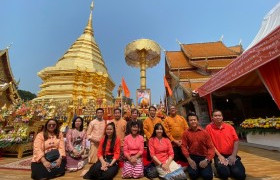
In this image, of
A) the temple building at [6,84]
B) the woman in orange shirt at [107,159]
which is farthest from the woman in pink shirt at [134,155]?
the temple building at [6,84]

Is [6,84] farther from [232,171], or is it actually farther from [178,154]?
[232,171]

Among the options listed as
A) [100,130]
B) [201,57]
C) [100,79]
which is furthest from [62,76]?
[100,130]

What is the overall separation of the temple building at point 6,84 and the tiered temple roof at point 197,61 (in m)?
11.7

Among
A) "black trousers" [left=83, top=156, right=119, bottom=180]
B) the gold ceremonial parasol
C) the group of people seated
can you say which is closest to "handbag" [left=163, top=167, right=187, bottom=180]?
the group of people seated

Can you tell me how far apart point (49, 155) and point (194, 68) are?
519 inches

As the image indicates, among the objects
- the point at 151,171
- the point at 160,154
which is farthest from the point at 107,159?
the point at 160,154

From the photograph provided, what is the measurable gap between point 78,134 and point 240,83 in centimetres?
784

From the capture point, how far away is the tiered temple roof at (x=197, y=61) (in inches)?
514

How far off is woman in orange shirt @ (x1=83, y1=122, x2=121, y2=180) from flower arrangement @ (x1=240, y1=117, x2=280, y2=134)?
5.05m

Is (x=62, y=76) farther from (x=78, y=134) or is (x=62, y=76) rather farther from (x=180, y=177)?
(x=180, y=177)

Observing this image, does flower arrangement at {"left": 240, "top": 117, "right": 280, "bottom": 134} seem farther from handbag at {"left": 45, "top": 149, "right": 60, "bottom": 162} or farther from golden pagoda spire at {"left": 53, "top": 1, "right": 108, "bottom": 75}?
golden pagoda spire at {"left": 53, "top": 1, "right": 108, "bottom": 75}

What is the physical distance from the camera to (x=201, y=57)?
15133 mm

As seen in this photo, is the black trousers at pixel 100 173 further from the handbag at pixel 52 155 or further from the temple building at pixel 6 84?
the temple building at pixel 6 84

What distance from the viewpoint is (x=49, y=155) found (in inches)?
138
